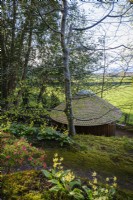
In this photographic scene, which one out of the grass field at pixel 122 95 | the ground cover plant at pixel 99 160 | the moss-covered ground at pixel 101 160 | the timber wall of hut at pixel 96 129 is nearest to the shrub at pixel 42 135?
the ground cover plant at pixel 99 160

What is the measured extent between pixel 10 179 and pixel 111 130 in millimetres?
9838

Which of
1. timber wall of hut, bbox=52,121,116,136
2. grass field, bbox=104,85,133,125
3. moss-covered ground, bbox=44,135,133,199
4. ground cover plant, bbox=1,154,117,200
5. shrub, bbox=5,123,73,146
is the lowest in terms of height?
timber wall of hut, bbox=52,121,116,136

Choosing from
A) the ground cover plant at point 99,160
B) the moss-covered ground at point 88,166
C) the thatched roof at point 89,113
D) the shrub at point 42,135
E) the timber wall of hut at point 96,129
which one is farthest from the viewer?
the timber wall of hut at point 96,129

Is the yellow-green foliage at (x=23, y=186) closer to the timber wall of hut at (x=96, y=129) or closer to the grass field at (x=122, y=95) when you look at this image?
the grass field at (x=122, y=95)

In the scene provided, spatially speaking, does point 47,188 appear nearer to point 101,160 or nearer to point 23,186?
point 23,186

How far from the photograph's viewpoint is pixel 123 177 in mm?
4723

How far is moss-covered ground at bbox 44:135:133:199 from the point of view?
4680 millimetres

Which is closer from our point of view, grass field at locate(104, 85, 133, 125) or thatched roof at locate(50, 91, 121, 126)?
grass field at locate(104, 85, 133, 125)

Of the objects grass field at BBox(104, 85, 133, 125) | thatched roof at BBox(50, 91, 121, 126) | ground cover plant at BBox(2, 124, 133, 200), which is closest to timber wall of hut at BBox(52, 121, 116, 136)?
thatched roof at BBox(50, 91, 121, 126)

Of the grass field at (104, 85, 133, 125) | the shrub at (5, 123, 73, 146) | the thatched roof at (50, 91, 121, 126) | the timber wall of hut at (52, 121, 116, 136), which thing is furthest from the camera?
the timber wall of hut at (52, 121, 116, 136)

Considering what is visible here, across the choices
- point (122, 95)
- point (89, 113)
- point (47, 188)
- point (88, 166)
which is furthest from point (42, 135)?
point (89, 113)

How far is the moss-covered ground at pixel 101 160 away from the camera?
468cm

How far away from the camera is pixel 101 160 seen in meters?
5.48

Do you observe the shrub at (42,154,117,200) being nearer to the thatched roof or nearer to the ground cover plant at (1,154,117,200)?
the ground cover plant at (1,154,117,200)
